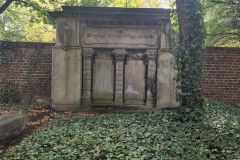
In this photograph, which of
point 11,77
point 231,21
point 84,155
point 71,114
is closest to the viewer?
point 84,155

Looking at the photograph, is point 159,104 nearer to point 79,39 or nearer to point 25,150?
point 79,39

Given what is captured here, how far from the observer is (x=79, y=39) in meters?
9.38

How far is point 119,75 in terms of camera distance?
9.66m

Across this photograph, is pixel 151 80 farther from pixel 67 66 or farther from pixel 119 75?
pixel 67 66

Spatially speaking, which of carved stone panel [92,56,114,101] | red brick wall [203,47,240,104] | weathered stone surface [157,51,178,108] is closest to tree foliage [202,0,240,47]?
red brick wall [203,47,240,104]

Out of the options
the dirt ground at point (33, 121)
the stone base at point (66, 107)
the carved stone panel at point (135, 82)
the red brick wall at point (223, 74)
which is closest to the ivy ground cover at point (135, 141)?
the dirt ground at point (33, 121)

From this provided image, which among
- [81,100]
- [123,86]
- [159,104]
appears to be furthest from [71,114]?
[159,104]

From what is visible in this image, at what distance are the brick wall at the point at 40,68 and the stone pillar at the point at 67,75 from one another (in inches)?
76.1

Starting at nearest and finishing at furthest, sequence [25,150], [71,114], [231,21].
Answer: [25,150] < [71,114] < [231,21]

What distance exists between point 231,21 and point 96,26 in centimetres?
648

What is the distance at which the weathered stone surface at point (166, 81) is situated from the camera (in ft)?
30.8

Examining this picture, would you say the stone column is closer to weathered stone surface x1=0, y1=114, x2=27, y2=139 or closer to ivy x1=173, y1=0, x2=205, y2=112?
weathered stone surface x1=0, y1=114, x2=27, y2=139

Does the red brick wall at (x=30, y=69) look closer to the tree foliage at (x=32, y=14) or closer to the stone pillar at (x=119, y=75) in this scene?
the tree foliage at (x=32, y=14)

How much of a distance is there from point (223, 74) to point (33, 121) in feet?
25.5
